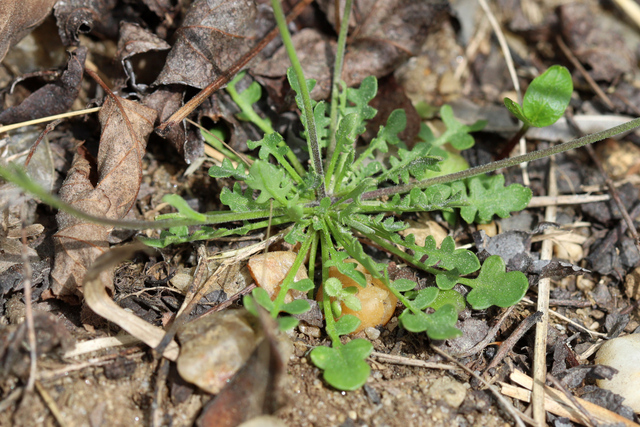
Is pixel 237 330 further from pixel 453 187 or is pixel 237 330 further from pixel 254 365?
pixel 453 187

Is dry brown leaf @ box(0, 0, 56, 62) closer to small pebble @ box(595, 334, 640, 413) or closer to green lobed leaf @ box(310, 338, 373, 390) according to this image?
green lobed leaf @ box(310, 338, 373, 390)

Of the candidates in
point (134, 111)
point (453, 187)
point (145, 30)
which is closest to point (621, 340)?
point (453, 187)

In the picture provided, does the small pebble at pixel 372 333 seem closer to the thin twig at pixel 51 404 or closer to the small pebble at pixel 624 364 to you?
the small pebble at pixel 624 364

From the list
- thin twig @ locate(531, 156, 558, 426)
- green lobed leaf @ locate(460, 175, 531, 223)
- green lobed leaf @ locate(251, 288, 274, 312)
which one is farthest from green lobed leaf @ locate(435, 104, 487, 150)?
green lobed leaf @ locate(251, 288, 274, 312)

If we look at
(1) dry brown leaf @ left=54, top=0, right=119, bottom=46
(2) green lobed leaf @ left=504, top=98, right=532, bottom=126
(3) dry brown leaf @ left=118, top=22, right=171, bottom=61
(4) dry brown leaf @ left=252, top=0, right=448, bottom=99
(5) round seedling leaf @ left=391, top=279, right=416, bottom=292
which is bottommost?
(5) round seedling leaf @ left=391, top=279, right=416, bottom=292

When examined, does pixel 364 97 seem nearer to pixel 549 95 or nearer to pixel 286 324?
pixel 549 95

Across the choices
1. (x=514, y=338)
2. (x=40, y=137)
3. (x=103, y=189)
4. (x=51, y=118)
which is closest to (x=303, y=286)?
(x=514, y=338)
